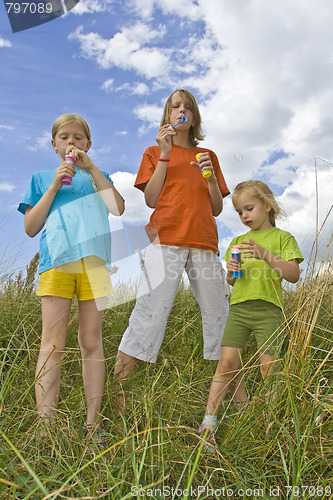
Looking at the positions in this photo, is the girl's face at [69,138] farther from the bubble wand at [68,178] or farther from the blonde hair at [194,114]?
the blonde hair at [194,114]

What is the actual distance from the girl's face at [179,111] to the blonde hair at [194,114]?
0.08ft

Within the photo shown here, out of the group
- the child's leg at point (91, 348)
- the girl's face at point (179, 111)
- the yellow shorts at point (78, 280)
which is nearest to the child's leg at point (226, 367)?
the child's leg at point (91, 348)

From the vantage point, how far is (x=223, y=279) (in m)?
2.97

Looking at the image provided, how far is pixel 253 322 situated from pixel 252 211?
713 millimetres

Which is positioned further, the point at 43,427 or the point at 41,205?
the point at 41,205

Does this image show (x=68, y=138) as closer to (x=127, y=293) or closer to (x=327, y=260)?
(x=327, y=260)

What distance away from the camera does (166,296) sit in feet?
9.09

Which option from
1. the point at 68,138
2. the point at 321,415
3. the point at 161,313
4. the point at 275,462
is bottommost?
the point at 275,462

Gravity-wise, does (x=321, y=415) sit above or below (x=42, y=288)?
below

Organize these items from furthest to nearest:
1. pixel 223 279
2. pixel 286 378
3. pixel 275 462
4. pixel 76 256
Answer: pixel 223 279, pixel 76 256, pixel 286 378, pixel 275 462

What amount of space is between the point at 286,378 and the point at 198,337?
1.61 metres

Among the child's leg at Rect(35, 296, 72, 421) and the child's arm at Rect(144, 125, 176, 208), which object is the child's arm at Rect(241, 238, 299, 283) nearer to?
the child's arm at Rect(144, 125, 176, 208)

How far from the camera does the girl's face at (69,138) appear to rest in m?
2.40

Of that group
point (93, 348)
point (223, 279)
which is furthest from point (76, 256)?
point (223, 279)
